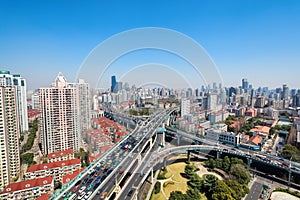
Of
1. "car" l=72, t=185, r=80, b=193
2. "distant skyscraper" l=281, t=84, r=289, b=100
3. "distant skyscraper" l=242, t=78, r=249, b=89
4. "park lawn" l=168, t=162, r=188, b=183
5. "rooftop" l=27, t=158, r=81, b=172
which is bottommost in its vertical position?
"park lawn" l=168, t=162, r=188, b=183

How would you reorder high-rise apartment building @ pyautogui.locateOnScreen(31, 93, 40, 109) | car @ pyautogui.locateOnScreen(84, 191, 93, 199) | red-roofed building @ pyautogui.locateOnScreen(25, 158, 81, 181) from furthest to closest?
high-rise apartment building @ pyautogui.locateOnScreen(31, 93, 40, 109)
red-roofed building @ pyautogui.locateOnScreen(25, 158, 81, 181)
car @ pyautogui.locateOnScreen(84, 191, 93, 199)

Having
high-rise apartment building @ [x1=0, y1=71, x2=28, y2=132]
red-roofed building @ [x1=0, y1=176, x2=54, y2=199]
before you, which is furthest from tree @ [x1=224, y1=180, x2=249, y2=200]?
high-rise apartment building @ [x1=0, y1=71, x2=28, y2=132]

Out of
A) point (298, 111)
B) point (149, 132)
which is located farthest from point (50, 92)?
point (298, 111)

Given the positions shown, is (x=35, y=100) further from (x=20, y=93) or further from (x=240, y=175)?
(x=240, y=175)

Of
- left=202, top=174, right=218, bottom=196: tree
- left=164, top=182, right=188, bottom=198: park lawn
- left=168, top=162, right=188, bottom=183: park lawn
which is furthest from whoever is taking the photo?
left=168, top=162, right=188, bottom=183: park lawn

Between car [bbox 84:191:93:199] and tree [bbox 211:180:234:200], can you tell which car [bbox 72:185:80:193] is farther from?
tree [bbox 211:180:234:200]

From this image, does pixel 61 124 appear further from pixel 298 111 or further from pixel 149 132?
pixel 298 111

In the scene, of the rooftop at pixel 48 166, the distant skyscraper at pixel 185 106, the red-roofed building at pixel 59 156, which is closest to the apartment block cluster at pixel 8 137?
the rooftop at pixel 48 166
